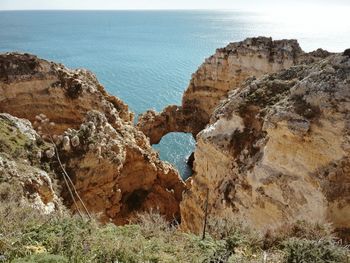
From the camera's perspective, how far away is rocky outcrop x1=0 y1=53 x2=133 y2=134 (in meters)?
25.3

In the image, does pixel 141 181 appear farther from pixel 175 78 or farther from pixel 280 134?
pixel 175 78

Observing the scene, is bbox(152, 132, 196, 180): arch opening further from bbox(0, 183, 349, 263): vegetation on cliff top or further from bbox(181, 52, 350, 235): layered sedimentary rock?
bbox(0, 183, 349, 263): vegetation on cliff top

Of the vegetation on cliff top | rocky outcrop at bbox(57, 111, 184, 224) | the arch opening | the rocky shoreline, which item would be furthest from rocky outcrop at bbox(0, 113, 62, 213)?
the arch opening

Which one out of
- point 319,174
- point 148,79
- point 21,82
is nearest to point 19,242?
point 319,174

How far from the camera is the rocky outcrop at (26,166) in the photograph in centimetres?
1502

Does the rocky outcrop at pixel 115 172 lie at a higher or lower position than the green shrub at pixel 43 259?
lower

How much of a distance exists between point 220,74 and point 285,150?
2448 cm

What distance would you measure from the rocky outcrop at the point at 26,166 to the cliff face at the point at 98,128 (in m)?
2.54

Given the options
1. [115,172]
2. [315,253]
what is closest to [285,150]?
[315,253]

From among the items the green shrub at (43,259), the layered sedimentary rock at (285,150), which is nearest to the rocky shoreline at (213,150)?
the layered sedimentary rock at (285,150)

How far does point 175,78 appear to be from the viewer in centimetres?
6906

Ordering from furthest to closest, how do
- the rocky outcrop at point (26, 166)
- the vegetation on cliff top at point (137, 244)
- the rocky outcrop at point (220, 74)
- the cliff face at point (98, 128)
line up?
the rocky outcrop at point (220, 74), the cliff face at point (98, 128), the rocky outcrop at point (26, 166), the vegetation on cliff top at point (137, 244)

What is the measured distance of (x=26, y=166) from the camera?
1683cm

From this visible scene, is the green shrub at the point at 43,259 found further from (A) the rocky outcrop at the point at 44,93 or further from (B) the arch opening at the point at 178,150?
(B) the arch opening at the point at 178,150
